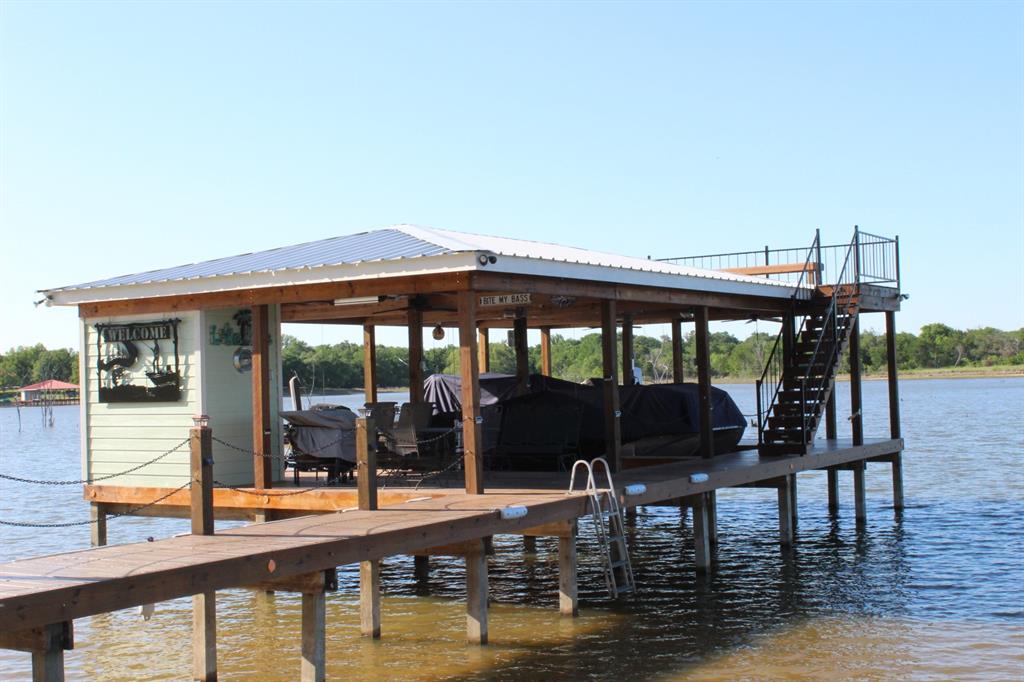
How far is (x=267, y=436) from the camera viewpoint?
13445 millimetres

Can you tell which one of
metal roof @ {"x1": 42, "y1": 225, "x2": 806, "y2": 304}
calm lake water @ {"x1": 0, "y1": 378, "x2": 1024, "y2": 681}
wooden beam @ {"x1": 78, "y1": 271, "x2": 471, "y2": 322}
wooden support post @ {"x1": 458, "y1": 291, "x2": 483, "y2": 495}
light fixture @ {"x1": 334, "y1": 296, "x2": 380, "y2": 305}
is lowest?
calm lake water @ {"x1": 0, "y1": 378, "x2": 1024, "y2": 681}

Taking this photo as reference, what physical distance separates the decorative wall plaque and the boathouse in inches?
0.8

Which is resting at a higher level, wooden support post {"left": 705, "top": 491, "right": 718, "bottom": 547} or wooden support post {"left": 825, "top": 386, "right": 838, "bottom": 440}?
wooden support post {"left": 825, "top": 386, "right": 838, "bottom": 440}

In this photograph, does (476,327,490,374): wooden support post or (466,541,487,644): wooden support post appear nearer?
(466,541,487,644): wooden support post

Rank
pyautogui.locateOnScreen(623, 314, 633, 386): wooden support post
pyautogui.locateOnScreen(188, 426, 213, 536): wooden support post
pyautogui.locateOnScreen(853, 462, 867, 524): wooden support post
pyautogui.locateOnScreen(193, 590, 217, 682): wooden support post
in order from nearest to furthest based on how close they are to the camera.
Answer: pyautogui.locateOnScreen(193, 590, 217, 682): wooden support post → pyautogui.locateOnScreen(188, 426, 213, 536): wooden support post → pyautogui.locateOnScreen(853, 462, 867, 524): wooden support post → pyautogui.locateOnScreen(623, 314, 633, 386): wooden support post

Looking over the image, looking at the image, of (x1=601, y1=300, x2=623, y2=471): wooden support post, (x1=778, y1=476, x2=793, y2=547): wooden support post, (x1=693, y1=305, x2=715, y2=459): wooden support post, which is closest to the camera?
(x1=601, y1=300, x2=623, y2=471): wooden support post

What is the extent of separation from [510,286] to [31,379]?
121 meters

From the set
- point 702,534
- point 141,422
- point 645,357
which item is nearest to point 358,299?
point 141,422

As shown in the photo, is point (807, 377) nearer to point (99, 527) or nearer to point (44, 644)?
point (99, 527)

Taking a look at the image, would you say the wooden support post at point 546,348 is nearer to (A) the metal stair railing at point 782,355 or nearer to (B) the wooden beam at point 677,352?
(B) the wooden beam at point 677,352

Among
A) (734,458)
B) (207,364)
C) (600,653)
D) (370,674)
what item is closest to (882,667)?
(600,653)

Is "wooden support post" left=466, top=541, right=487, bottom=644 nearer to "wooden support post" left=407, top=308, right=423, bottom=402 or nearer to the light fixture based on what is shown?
the light fixture

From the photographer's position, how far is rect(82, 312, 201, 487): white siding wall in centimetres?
1370

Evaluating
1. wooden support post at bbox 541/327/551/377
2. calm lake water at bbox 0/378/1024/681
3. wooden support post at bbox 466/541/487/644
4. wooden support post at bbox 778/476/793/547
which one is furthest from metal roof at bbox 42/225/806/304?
wooden support post at bbox 541/327/551/377
